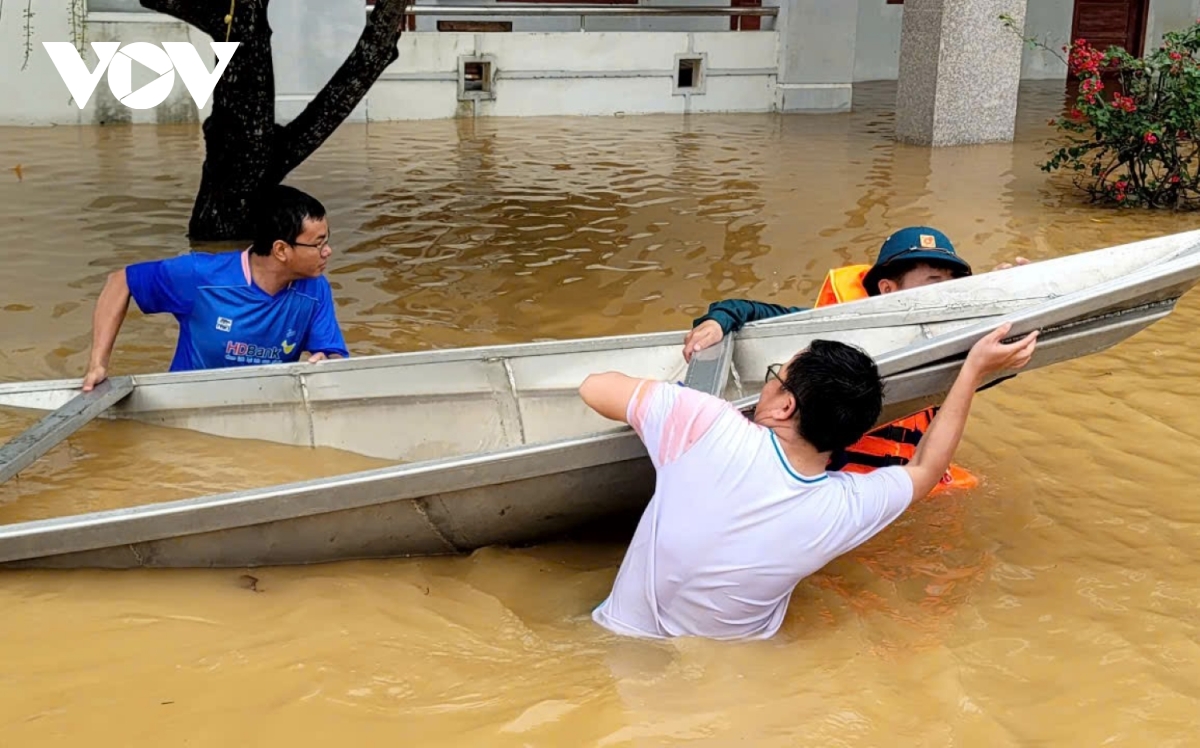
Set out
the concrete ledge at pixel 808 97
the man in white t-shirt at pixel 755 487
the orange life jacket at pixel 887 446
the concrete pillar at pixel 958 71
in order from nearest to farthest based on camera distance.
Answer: the man in white t-shirt at pixel 755 487 → the orange life jacket at pixel 887 446 → the concrete pillar at pixel 958 71 → the concrete ledge at pixel 808 97

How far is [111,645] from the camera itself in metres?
3.28

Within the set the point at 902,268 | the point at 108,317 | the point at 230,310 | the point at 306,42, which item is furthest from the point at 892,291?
the point at 306,42

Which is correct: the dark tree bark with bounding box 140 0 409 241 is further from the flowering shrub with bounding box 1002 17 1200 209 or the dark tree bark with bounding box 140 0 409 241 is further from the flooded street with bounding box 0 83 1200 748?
the flowering shrub with bounding box 1002 17 1200 209

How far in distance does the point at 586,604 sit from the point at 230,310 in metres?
1.86

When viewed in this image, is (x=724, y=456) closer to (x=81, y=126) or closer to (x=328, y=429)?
(x=328, y=429)

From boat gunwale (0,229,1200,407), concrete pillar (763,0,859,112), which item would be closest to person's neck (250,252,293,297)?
boat gunwale (0,229,1200,407)

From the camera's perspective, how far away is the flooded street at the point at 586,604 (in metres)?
3.08

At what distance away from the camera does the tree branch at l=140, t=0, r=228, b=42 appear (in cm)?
803

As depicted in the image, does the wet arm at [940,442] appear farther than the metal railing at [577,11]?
No

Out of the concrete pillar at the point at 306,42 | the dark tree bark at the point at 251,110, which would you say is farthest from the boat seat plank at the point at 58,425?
the concrete pillar at the point at 306,42

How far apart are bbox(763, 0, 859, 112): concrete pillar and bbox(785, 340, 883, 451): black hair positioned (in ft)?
49.3

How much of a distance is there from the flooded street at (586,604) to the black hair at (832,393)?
2.23ft

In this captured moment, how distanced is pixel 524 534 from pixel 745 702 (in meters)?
1.08

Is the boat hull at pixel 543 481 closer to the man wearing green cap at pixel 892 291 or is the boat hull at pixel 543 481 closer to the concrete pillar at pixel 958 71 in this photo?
the man wearing green cap at pixel 892 291
